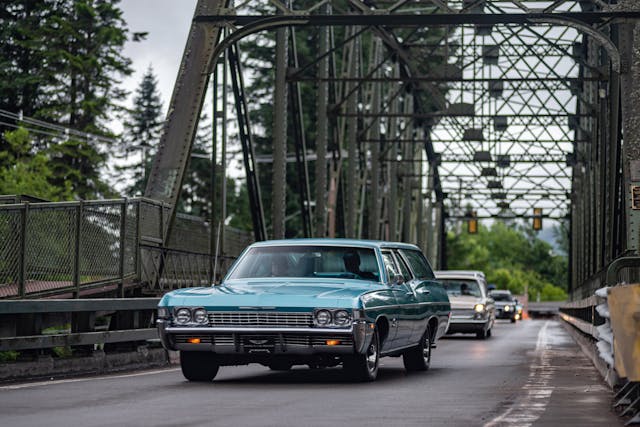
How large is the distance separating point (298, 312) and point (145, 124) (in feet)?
331

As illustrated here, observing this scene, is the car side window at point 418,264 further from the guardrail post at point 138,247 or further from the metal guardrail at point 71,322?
the guardrail post at point 138,247

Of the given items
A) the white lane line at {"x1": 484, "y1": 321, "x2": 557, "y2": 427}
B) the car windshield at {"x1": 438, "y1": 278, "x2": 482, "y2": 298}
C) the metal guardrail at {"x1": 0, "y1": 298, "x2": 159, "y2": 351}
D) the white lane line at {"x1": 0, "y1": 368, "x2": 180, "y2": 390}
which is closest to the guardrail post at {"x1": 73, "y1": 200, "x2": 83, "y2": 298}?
the metal guardrail at {"x1": 0, "y1": 298, "x2": 159, "y2": 351}

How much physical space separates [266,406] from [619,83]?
44.0 feet

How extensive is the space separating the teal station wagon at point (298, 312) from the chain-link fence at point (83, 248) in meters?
2.88

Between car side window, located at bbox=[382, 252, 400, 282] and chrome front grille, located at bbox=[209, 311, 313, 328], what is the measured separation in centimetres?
209

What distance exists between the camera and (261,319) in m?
13.9

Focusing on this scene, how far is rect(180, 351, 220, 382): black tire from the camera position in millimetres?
14539

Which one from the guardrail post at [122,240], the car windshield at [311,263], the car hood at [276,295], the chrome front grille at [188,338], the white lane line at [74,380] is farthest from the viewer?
the guardrail post at [122,240]

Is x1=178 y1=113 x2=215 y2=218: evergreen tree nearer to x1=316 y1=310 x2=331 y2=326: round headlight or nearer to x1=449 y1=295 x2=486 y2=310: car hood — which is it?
x1=449 y1=295 x2=486 y2=310: car hood

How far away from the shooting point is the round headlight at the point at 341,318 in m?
13.8

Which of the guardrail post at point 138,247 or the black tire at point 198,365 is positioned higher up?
the guardrail post at point 138,247

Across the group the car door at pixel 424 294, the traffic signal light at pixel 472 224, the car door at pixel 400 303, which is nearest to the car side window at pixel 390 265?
the car door at pixel 400 303

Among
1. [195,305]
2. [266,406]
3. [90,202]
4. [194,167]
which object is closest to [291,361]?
[195,305]

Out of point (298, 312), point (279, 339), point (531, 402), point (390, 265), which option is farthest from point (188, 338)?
point (531, 402)
